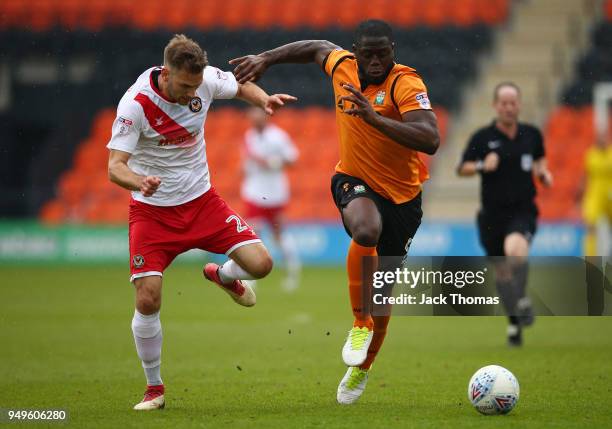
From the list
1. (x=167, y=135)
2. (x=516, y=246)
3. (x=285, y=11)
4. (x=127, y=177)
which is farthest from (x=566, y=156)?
(x=127, y=177)

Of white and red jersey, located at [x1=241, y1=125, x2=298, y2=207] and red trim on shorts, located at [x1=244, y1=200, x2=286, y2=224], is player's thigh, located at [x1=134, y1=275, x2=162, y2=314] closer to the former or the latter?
white and red jersey, located at [x1=241, y1=125, x2=298, y2=207]

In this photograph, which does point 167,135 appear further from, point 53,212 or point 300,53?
point 53,212

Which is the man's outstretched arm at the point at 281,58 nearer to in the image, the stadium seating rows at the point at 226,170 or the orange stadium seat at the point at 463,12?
the stadium seating rows at the point at 226,170

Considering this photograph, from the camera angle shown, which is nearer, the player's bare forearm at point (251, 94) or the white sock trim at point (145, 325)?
the white sock trim at point (145, 325)

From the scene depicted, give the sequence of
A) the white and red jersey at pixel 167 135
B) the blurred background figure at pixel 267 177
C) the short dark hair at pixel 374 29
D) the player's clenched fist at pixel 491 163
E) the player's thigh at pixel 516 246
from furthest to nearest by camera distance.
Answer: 1. the blurred background figure at pixel 267 177
2. the player's thigh at pixel 516 246
3. the player's clenched fist at pixel 491 163
4. the short dark hair at pixel 374 29
5. the white and red jersey at pixel 167 135

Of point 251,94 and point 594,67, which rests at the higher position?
point 594,67

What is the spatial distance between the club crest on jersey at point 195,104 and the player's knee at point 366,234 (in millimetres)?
1437

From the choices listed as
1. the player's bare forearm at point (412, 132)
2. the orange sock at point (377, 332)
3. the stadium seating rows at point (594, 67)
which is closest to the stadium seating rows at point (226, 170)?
the stadium seating rows at point (594, 67)

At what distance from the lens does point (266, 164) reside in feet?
61.3

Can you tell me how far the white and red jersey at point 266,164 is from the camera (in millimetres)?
18469

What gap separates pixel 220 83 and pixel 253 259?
1334 mm

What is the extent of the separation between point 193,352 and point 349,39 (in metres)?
12.5

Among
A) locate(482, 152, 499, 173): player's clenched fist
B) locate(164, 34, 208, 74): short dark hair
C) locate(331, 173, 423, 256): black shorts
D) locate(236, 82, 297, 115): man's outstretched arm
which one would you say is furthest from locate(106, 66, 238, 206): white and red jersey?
locate(482, 152, 499, 173): player's clenched fist

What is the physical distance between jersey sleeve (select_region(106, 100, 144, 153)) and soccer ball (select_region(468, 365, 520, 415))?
287 centimetres
